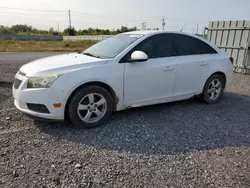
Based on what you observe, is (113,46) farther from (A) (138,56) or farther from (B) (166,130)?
(B) (166,130)

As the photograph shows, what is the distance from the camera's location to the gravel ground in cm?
223

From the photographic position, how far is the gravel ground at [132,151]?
87.7 inches

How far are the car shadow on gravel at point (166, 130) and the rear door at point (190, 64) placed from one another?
0.44m

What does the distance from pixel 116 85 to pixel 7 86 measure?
12.5 feet

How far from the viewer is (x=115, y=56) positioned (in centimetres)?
349

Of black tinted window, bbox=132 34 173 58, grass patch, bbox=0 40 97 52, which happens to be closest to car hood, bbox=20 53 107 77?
black tinted window, bbox=132 34 173 58

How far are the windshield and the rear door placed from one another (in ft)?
3.10

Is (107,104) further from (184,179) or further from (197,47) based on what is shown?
(197,47)

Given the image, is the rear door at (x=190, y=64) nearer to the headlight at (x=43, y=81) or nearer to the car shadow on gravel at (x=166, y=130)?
the car shadow on gravel at (x=166, y=130)

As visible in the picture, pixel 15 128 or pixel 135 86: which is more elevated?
pixel 135 86

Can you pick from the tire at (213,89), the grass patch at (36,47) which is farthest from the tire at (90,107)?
the grass patch at (36,47)

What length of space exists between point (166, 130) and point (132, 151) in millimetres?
847

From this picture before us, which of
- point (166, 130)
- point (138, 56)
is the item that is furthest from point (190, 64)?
point (166, 130)

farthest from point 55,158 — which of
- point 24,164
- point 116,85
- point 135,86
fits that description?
point 135,86
